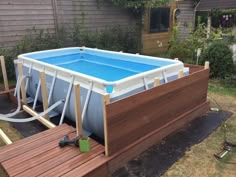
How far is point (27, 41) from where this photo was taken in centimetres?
621

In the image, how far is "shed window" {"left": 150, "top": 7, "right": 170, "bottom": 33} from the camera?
32.7 feet

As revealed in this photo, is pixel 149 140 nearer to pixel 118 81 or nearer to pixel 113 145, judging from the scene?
pixel 113 145

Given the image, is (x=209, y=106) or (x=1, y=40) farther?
(x=1, y=40)

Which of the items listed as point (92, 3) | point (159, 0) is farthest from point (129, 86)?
point (159, 0)

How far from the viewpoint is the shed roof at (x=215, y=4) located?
28.8 ft

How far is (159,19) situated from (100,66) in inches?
240

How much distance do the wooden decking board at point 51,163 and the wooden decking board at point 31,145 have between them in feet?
1.22

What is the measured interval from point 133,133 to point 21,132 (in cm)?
185

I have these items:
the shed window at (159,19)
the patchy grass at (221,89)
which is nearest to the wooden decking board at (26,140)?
the patchy grass at (221,89)

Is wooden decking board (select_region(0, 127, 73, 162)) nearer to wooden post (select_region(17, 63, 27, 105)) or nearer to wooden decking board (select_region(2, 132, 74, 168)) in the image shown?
wooden decking board (select_region(2, 132, 74, 168))

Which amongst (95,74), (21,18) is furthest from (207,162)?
(21,18)

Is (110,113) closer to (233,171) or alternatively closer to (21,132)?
(233,171)

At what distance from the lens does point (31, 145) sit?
2848mm

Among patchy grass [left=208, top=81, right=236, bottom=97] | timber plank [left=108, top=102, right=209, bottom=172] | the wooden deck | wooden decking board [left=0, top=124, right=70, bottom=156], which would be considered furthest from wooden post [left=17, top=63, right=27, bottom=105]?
patchy grass [left=208, top=81, right=236, bottom=97]
